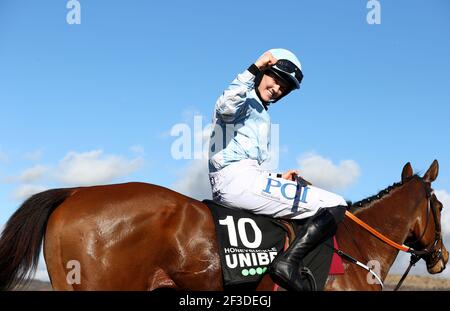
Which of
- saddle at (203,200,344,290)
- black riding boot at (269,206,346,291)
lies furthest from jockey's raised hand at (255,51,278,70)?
black riding boot at (269,206,346,291)

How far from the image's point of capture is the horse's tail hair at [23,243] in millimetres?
5102

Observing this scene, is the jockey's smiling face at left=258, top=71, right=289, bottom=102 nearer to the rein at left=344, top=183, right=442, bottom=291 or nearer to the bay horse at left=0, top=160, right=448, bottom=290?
the bay horse at left=0, top=160, right=448, bottom=290

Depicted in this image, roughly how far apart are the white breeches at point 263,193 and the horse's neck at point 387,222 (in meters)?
0.69

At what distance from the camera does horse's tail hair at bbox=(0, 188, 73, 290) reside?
510 cm

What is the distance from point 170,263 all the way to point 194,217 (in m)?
0.52

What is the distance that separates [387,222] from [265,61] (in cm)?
253

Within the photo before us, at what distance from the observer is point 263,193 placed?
226 inches

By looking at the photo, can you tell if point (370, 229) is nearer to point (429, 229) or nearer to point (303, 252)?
point (429, 229)

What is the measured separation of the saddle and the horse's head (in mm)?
1506

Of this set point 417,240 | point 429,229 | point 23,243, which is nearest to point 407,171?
point 429,229

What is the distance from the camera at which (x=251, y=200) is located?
18.8ft
